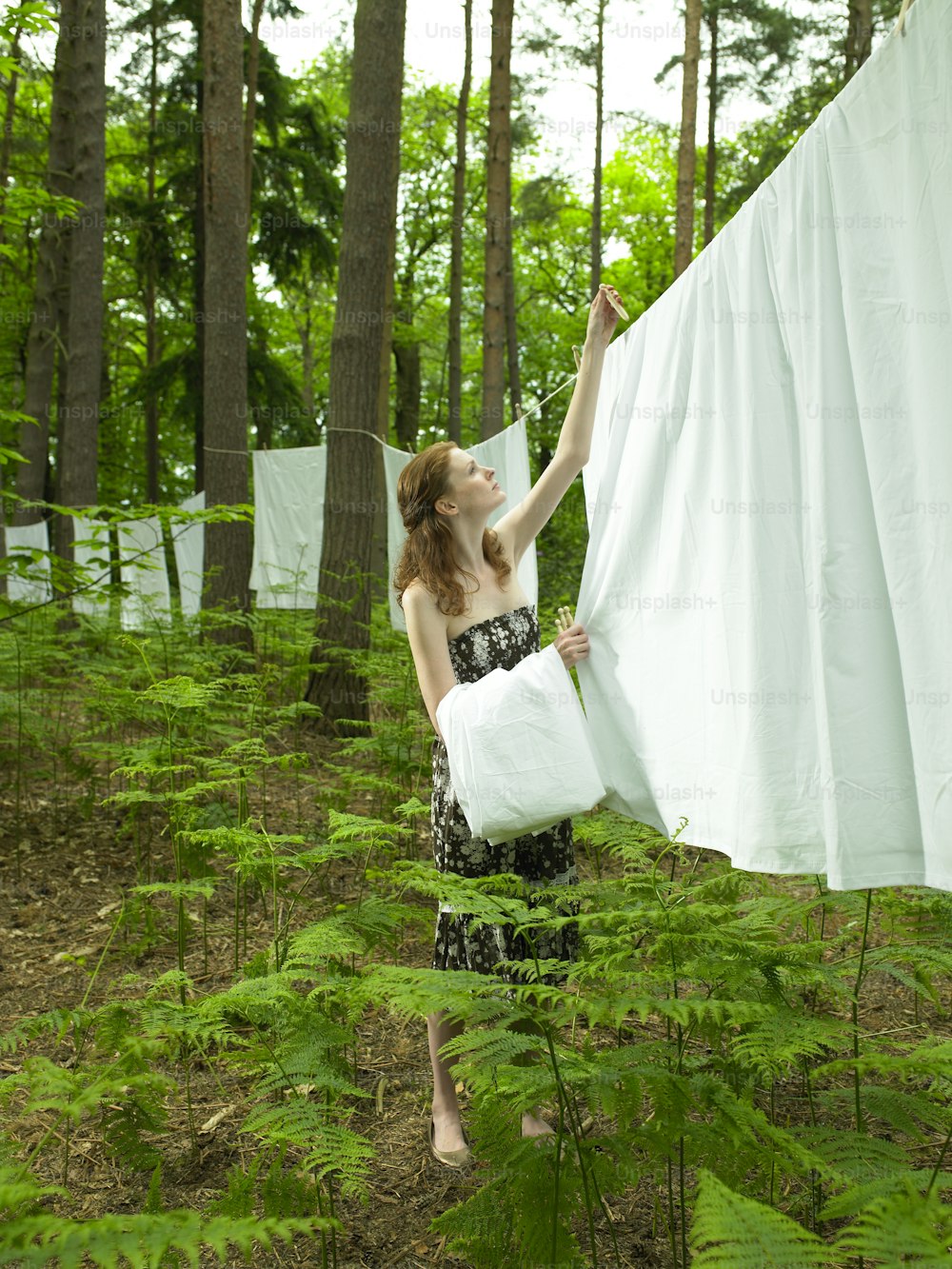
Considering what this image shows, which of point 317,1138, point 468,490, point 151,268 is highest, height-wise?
point 151,268

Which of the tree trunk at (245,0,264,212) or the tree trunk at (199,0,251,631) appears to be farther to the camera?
the tree trunk at (245,0,264,212)

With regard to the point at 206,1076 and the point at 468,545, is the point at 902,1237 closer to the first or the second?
the point at 468,545

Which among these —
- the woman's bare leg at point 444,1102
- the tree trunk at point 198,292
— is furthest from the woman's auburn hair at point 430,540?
the tree trunk at point 198,292

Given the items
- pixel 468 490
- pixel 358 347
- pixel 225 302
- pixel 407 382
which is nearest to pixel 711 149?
pixel 407 382

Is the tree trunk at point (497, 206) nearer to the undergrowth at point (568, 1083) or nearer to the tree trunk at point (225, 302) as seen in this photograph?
the tree trunk at point (225, 302)

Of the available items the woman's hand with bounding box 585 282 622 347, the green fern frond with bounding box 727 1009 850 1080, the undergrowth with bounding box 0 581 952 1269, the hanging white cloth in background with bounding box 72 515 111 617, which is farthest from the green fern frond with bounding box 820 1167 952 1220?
the hanging white cloth in background with bounding box 72 515 111 617

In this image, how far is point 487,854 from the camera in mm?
2541

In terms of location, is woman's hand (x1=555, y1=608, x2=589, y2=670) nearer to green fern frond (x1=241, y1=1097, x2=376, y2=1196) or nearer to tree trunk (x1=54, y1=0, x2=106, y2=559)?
green fern frond (x1=241, y1=1097, x2=376, y2=1196)

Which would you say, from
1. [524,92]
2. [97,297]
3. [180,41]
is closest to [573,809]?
[97,297]

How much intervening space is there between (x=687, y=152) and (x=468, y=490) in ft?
31.2

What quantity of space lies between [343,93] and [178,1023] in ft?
67.8

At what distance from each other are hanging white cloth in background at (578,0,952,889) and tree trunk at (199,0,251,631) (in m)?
5.59

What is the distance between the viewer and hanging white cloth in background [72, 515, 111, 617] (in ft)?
13.5

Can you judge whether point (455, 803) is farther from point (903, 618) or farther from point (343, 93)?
point (343, 93)
